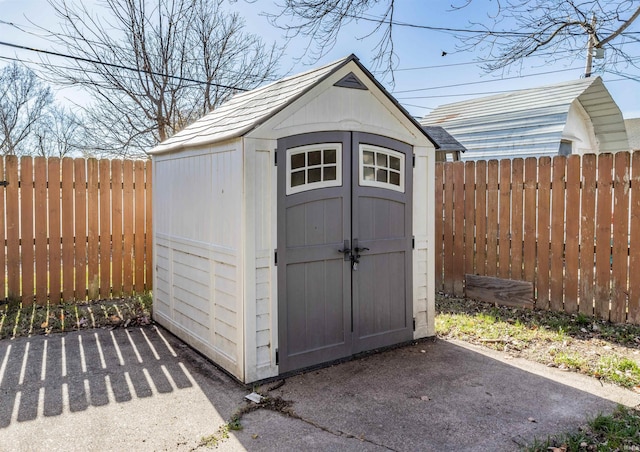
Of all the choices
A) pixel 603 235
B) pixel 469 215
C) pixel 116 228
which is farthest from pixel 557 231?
pixel 116 228

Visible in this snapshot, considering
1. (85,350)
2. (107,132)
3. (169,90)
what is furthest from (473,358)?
(107,132)

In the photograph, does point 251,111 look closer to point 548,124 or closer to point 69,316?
point 69,316

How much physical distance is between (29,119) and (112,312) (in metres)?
11.8

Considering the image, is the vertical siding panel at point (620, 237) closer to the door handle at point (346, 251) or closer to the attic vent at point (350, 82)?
the attic vent at point (350, 82)

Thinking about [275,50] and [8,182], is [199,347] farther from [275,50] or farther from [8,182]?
[275,50]

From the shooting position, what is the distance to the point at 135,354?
445cm

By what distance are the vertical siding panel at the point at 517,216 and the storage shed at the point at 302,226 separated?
1746 mm

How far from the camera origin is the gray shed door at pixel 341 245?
12.9 feet

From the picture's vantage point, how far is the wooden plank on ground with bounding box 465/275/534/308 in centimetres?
593

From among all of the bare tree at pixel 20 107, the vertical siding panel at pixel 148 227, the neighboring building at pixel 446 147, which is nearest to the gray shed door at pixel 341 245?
the vertical siding panel at pixel 148 227

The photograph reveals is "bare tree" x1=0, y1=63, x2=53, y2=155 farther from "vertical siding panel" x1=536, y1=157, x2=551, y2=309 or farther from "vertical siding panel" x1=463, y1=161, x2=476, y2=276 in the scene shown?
"vertical siding panel" x1=536, y1=157, x2=551, y2=309

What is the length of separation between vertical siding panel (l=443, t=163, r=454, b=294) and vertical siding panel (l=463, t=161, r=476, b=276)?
221 mm

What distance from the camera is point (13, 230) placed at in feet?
19.0

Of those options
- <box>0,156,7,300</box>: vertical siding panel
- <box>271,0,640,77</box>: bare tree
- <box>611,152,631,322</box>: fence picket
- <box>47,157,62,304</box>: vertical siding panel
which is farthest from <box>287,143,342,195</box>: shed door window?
<box>0,156,7,300</box>: vertical siding panel
